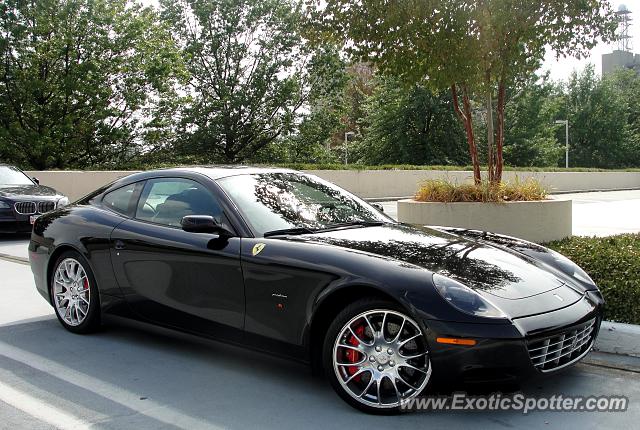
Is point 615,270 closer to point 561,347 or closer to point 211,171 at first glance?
point 561,347

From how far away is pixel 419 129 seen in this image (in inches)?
1720

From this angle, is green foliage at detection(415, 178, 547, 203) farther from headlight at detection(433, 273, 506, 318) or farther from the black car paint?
headlight at detection(433, 273, 506, 318)

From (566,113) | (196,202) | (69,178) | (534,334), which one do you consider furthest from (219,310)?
(566,113)

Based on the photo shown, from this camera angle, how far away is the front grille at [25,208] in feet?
41.2

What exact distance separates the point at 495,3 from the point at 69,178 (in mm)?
17192

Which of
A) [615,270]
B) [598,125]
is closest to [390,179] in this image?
[615,270]

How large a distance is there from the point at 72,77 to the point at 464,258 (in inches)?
963

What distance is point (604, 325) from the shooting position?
5000 mm

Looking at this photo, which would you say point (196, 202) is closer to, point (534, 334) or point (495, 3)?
point (534, 334)

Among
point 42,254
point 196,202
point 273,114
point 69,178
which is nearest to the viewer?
point 196,202

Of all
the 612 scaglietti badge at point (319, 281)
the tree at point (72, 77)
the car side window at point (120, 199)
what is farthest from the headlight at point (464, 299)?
the tree at point (72, 77)

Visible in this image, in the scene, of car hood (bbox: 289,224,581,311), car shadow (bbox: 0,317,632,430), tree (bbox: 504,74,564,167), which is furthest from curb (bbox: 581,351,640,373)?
tree (bbox: 504,74,564,167)

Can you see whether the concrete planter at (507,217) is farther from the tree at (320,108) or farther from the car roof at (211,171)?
the tree at (320,108)

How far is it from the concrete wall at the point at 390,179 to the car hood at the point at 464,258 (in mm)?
5869
